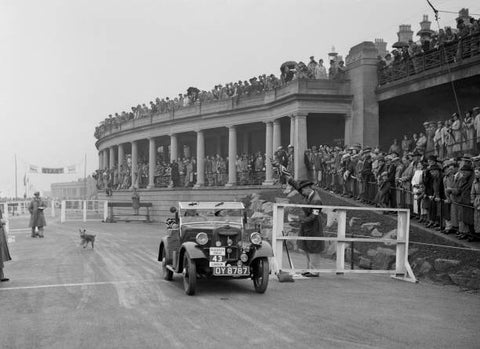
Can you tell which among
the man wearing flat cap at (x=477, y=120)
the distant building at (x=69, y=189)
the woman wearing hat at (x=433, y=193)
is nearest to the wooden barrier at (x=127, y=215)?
the man wearing flat cap at (x=477, y=120)

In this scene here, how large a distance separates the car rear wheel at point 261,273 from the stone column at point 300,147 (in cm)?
1554

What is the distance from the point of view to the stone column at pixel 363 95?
82.4 ft

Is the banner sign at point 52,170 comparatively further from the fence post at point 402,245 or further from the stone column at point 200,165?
the fence post at point 402,245

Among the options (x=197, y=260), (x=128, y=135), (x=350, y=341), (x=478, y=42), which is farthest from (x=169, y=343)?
(x=128, y=135)

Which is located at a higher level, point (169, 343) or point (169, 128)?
point (169, 128)

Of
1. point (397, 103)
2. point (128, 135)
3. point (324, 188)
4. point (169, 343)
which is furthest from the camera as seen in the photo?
point (128, 135)

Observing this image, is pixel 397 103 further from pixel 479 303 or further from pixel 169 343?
pixel 169 343

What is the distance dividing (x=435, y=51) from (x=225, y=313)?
654 inches

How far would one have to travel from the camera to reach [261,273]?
388 inches

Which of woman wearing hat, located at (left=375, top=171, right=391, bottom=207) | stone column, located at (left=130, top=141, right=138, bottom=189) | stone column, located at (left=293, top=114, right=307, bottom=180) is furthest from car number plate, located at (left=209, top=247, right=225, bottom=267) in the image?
stone column, located at (left=130, top=141, right=138, bottom=189)

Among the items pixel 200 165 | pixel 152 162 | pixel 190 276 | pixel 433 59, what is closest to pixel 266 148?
pixel 200 165

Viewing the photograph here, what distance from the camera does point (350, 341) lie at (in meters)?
6.57

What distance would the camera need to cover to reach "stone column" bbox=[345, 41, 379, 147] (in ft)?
82.4

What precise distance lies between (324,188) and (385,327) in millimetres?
15299
